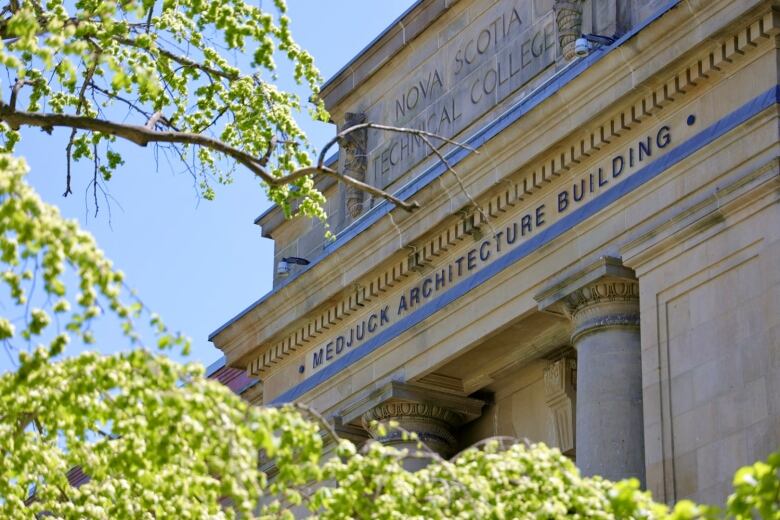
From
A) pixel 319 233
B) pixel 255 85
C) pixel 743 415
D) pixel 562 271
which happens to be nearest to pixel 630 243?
pixel 562 271

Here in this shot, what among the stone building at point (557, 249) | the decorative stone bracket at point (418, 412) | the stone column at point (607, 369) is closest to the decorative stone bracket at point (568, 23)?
the stone building at point (557, 249)

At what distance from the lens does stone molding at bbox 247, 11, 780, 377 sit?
25422mm

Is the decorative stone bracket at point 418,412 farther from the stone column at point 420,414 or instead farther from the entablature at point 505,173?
the entablature at point 505,173

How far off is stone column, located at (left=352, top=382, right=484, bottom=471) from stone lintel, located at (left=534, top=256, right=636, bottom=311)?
4096mm

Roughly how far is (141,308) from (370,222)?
15262 mm

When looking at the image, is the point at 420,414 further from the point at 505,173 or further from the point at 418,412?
the point at 505,173

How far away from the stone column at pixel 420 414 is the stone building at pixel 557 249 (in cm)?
5

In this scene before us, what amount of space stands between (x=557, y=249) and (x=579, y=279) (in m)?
0.98

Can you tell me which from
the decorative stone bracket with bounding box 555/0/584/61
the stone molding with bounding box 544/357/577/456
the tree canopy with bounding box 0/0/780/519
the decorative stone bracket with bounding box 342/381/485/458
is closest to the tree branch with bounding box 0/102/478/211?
the tree canopy with bounding box 0/0/780/519

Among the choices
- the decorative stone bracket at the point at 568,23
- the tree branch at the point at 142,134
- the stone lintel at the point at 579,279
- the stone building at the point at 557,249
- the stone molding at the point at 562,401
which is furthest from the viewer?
the stone molding at the point at 562,401

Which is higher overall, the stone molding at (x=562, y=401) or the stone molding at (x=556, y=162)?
the stone molding at (x=556, y=162)

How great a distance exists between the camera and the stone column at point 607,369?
84.9 feet

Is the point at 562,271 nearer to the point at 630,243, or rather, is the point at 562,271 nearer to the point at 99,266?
the point at 630,243

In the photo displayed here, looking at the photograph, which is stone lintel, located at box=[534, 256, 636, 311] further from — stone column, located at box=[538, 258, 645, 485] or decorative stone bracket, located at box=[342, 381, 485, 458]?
decorative stone bracket, located at box=[342, 381, 485, 458]
